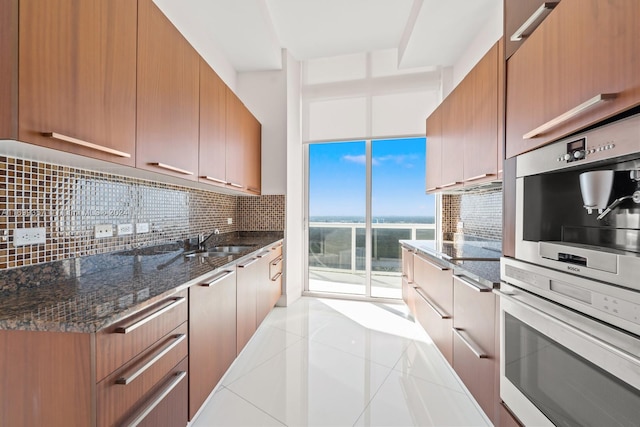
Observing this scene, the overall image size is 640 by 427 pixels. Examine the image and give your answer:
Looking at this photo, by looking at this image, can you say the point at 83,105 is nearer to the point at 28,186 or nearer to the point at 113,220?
the point at 28,186

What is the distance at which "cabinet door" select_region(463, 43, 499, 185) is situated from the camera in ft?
5.63

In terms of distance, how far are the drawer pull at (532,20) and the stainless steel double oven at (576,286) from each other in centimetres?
50

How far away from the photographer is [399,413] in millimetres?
1538

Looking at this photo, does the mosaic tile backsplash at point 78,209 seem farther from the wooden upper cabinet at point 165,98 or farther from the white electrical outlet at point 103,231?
the wooden upper cabinet at point 165,98

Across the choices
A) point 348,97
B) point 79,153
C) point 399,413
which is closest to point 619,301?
point 399,413

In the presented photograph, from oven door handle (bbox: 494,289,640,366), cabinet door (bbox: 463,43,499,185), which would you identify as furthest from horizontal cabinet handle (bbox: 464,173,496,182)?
oven door handle (bbox: 494,289,640,366)

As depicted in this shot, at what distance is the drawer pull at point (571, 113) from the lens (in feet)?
2.35

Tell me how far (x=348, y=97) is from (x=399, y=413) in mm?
3318

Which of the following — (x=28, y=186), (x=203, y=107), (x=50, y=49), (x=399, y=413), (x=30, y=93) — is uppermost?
(x=203, y=107)

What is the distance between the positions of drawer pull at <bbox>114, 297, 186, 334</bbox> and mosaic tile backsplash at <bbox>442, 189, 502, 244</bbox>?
2.42m

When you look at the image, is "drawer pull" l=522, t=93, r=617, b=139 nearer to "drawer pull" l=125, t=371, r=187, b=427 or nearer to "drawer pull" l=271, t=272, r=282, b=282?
"drawer pull" l=125, t=371, r=187, b=427

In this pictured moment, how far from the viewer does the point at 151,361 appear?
980 mm

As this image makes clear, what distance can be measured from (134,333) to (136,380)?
17cm

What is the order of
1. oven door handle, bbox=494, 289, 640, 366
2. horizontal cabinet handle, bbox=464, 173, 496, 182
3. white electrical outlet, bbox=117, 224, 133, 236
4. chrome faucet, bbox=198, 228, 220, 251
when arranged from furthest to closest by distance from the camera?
1. chrome faucet, bbox=198, 228, 220, 251
2. horizontal cabinet handle, bbox=464, 173, 496, 182
3. white electrical outlet, bbox=117, 224, 133, 236
4. oven door handle, bbox=494, 289, 640, 366
